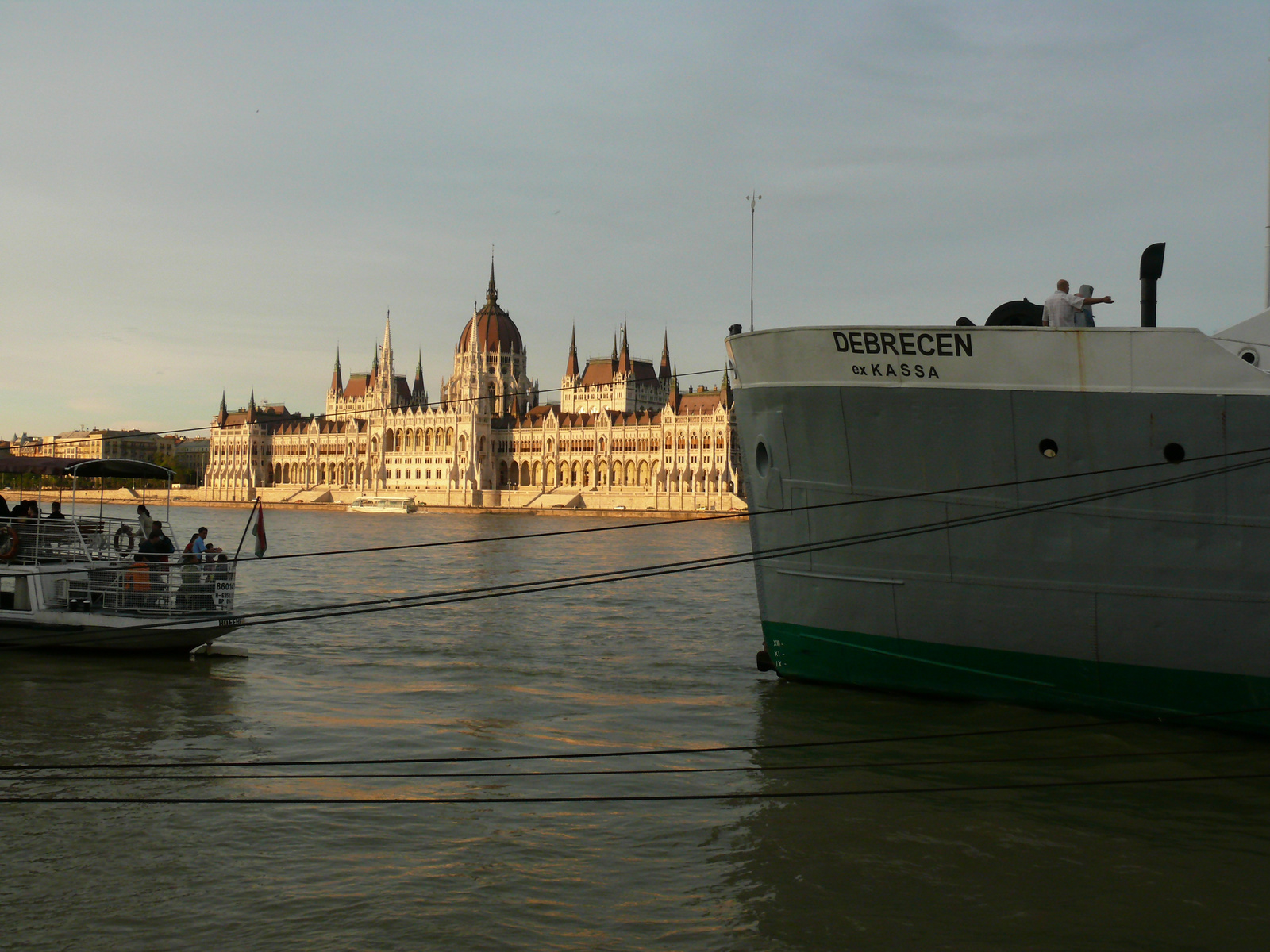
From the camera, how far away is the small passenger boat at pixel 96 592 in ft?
57.0

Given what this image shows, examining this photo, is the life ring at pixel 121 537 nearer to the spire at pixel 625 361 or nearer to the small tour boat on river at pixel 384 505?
the small tour boat on river at pixel 384 505

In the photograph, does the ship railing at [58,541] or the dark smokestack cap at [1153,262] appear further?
the ship railing at [58,541]

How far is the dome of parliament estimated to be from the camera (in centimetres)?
17175

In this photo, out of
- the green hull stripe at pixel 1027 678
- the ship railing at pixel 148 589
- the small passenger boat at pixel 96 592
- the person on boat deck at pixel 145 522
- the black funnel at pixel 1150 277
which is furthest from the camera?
the person on boat deck at pixel 145 522

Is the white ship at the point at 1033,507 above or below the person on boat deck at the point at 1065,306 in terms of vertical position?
below

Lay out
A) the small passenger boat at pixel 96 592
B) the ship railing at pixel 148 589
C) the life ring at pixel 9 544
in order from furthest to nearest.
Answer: the life ring at pixel 9 544 → the ship railing at pixel 148 589 → the small passenger boat at pixel 96 592

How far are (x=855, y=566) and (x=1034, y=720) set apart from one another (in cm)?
260

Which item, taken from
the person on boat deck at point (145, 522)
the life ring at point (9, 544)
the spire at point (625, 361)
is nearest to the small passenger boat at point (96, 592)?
the life ring at point (9, 544)

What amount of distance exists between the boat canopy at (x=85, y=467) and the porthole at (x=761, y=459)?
33.6 ft

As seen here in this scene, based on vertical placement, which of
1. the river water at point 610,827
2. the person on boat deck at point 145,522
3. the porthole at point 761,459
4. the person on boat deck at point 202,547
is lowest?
the river water at point 610,827

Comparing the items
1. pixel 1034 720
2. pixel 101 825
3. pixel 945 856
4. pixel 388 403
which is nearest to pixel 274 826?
pixel 101 825

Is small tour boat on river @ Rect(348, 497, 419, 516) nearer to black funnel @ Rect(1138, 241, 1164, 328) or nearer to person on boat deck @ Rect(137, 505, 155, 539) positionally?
person on boat deck @ Rect(137, 505, 155, 539)

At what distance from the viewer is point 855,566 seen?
41.9 ft

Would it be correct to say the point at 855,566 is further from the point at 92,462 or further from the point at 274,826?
the point at 92,462
